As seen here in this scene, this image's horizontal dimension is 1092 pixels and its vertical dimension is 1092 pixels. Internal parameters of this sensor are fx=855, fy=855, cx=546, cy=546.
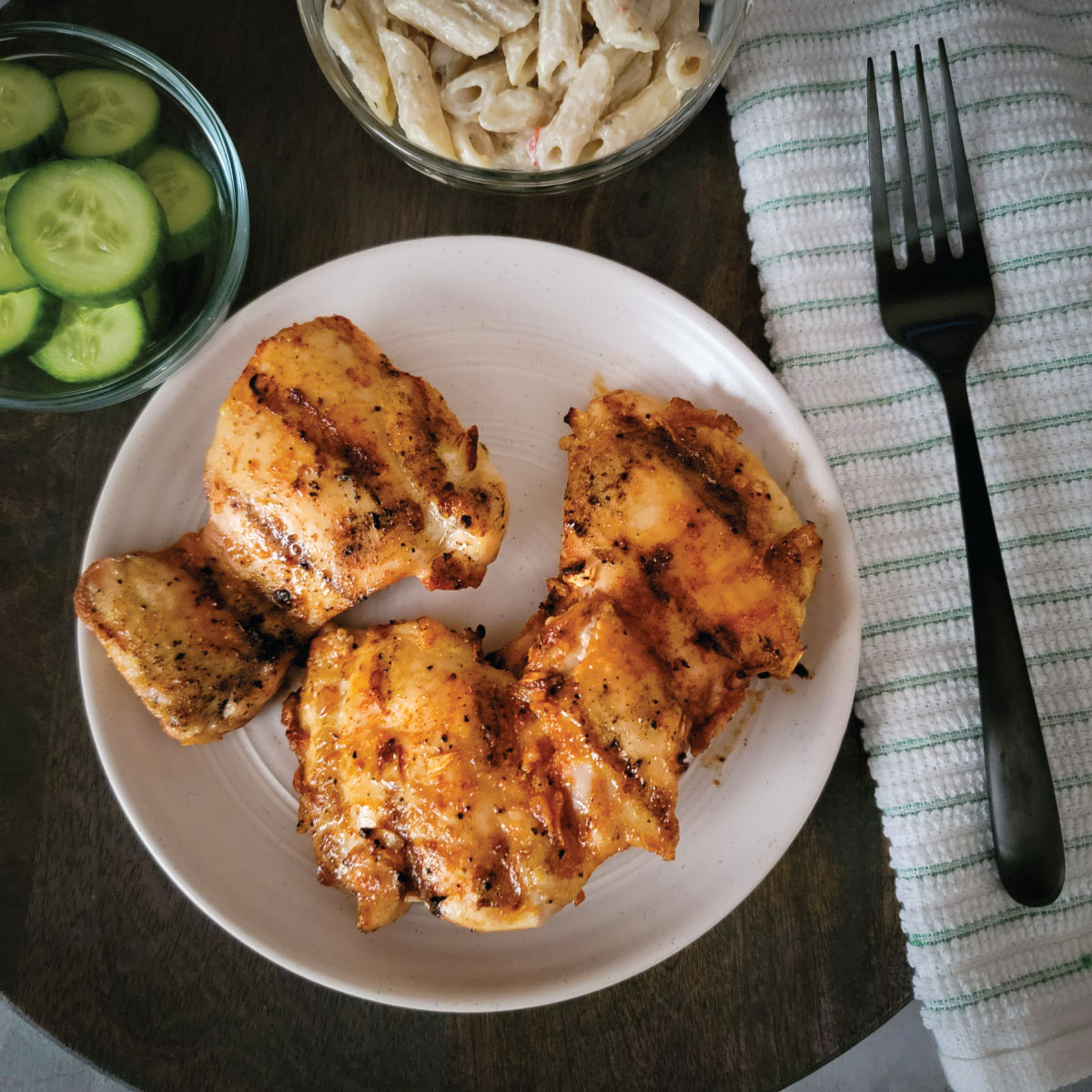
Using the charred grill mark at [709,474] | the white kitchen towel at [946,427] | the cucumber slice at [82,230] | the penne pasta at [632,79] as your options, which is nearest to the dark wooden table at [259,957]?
the white kitchen towel at [946,427]

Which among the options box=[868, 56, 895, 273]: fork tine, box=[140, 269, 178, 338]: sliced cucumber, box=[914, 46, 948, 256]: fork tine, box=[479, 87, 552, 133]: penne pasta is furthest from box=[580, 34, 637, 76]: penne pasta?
box=[140, 269, 178, 338]: sliced cucumber

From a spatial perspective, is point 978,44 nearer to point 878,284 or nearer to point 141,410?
point 878,284

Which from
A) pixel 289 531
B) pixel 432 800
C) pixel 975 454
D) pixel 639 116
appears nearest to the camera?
pixel 432 800

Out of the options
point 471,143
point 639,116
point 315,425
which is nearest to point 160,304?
point 315,425

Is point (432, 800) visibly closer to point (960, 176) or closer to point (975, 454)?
point (975, 454)

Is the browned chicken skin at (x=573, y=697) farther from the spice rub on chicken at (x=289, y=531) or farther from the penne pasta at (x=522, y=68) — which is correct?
the penne pasta at (x=522, y=68)

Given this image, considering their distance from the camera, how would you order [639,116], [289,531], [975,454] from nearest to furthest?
[289,531] → [639,116] → [975,454]
